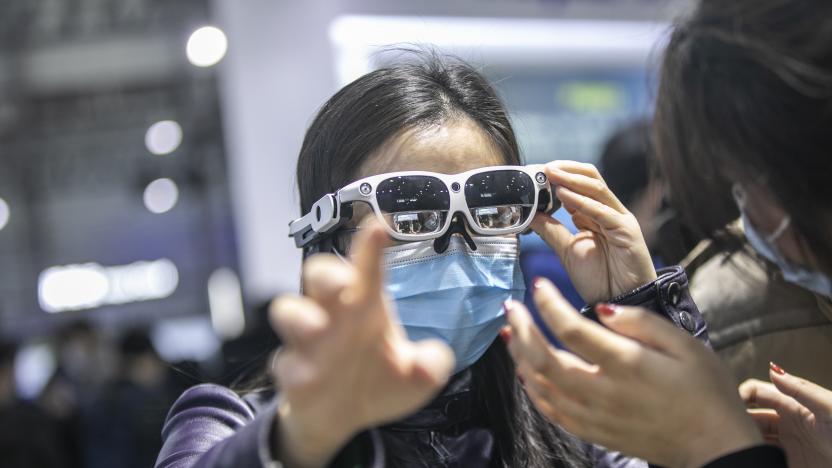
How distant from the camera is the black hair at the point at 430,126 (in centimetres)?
153

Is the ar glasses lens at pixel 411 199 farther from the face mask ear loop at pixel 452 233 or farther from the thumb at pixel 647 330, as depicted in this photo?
the thumb at pixel 647 330

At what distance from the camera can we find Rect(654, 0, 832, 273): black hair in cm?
99

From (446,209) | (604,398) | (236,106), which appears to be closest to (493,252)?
(446,209)

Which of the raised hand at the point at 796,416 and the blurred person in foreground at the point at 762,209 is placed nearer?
the blurred person in foreground at the point at 762,209

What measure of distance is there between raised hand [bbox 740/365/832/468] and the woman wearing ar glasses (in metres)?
0.17

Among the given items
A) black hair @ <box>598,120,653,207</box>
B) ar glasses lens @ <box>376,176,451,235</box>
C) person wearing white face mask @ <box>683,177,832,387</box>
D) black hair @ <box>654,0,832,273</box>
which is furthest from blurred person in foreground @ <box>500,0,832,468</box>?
black hair @ <box>598,120,653,207</box>

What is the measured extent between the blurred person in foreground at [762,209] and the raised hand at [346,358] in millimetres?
225

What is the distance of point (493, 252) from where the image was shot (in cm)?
154

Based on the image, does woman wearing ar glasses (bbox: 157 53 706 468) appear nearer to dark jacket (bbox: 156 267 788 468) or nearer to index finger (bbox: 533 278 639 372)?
dark jacket (bbox: 156 267 788 468)

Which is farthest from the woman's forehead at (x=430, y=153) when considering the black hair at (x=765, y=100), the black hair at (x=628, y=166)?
the black hair at (x=628, y=166)

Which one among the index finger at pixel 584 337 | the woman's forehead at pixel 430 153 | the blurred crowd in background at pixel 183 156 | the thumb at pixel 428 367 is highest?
the woman's forehead at pixel 430 153

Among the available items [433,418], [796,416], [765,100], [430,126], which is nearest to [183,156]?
[430,126]

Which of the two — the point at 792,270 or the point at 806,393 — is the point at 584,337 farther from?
the point at 806,393

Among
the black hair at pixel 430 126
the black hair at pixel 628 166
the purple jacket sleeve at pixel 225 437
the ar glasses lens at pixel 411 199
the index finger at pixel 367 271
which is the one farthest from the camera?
the black hair at pixel 628 166
